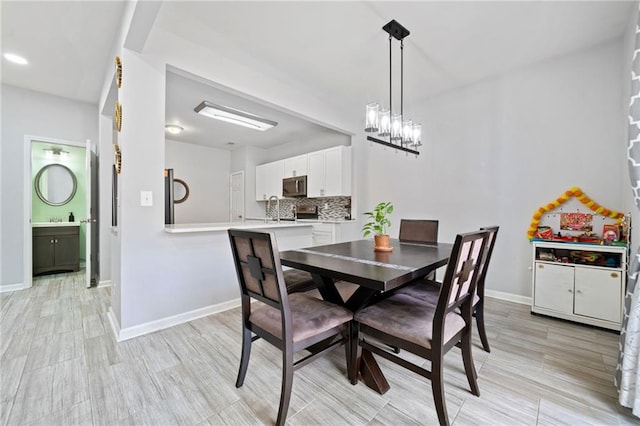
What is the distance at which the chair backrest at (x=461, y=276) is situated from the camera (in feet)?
4.08

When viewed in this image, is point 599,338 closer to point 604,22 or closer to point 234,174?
point 604,22

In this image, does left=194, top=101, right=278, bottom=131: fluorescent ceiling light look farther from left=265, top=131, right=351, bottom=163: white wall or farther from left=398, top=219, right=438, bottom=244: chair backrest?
left=398, top=219, right=438, bottom=244: chair backrest

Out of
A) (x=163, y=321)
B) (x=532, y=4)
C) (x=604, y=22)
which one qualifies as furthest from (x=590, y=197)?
(x=163, y=321)

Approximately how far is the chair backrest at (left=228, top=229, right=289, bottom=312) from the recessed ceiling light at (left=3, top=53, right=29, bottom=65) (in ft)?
11.4

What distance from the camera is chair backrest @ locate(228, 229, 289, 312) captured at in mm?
1280

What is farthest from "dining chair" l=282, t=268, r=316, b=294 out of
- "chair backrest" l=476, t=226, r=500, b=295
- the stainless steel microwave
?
the stainless steel microwave

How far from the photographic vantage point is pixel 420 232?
284 centimetres

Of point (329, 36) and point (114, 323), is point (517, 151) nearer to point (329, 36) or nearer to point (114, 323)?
point (329, 36)

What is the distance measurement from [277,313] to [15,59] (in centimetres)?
398

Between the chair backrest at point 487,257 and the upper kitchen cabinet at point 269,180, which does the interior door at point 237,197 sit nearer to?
the upper kitchen cabinet at point 269,180

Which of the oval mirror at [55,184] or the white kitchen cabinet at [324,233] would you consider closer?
the white kitchen cabinet at [324,233]

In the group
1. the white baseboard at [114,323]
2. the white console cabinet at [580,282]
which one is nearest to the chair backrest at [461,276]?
the white console cabinet at [580,282]

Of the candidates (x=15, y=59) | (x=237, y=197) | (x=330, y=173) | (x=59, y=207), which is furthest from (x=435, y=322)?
(x=59, y=207)

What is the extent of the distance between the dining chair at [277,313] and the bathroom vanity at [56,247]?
4.58 metres
